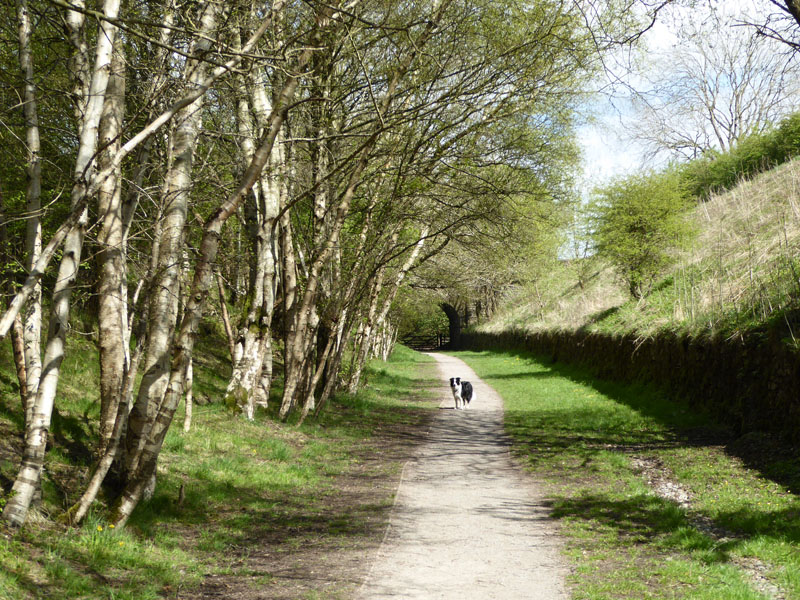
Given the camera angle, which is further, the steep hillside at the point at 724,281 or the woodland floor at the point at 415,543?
the steep hillside at the point at 724,281

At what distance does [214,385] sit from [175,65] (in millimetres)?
8162

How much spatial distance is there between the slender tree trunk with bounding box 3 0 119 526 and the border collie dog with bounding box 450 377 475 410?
42.5 ft

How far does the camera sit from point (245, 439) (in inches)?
414

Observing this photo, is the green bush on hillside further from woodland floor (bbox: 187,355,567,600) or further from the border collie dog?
woodland floor (bbox: 187,355,567,600)

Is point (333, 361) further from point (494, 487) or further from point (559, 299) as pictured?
point (559, 299)

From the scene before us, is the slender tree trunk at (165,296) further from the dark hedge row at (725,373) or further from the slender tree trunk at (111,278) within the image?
the dark hedge row at (725,373)

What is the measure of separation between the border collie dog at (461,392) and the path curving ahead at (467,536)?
5.86m

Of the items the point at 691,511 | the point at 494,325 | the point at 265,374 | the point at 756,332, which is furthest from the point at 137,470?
the point at 494,325

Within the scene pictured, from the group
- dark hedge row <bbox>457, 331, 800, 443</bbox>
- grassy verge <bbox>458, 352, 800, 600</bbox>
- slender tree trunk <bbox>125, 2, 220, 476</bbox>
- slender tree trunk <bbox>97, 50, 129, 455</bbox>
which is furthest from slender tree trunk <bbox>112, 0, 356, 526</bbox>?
dark hedge row <bbox>457, 331, 800, 443</bbox>

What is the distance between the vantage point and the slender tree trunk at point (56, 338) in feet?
17.2

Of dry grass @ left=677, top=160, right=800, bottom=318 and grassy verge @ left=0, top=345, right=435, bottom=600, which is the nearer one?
grassy verge @ left=0, top=345, right=435, bottom=600

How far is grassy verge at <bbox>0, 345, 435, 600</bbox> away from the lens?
201 inches

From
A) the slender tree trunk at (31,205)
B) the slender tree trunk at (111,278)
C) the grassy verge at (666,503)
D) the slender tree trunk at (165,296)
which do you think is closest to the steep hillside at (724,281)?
the grassy verge at (666,503)

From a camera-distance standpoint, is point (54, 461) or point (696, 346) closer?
point (54, 461)
